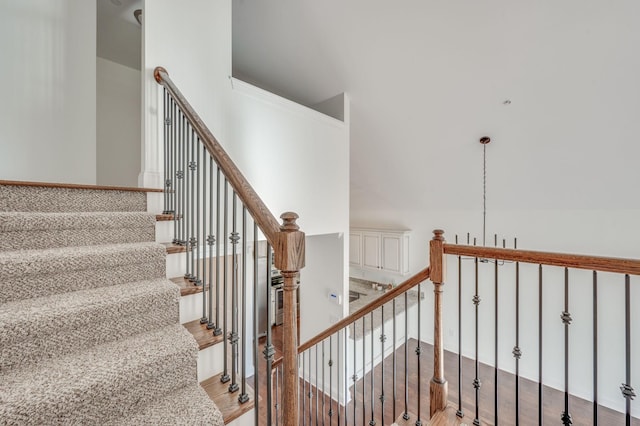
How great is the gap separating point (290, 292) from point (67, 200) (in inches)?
61.7

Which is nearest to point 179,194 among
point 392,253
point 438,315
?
point 438,315

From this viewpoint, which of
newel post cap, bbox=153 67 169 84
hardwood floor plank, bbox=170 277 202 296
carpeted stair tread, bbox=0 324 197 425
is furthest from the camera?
newel post cap, bbox=153 67 169 84

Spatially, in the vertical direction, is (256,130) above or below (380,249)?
above

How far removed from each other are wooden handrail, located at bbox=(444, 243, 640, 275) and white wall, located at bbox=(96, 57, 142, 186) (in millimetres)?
3908

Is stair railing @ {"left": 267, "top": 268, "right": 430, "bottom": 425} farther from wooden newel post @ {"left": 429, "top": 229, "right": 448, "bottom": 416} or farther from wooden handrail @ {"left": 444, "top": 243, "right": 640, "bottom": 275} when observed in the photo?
wooden handrail @ {"left": 444, "top": 243, "right": 640, "bottom": 275}

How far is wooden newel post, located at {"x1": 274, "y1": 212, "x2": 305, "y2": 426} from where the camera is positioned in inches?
36.8

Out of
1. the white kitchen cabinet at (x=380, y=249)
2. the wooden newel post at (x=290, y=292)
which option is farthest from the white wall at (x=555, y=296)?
the wooden newel post at (x=290, y=292)

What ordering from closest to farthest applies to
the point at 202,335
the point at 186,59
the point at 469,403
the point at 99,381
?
the point at 99,381, the point at 202,335, the point at 186,59, the point at 469,403

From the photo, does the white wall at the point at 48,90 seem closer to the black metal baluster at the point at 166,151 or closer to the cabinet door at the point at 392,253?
the black metal baluster at the point at 166,151

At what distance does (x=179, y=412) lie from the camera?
3.37 ft

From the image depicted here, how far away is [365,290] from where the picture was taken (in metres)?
6.17

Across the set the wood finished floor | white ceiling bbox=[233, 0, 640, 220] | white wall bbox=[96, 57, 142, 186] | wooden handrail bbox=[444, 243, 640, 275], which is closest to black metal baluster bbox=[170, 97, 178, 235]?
wooden handrail bbox=[444, 243, 640, 275]

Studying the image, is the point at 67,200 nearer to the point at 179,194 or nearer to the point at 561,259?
the point at 179,194

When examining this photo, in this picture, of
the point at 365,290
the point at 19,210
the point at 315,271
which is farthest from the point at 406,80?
the point at 365,290
